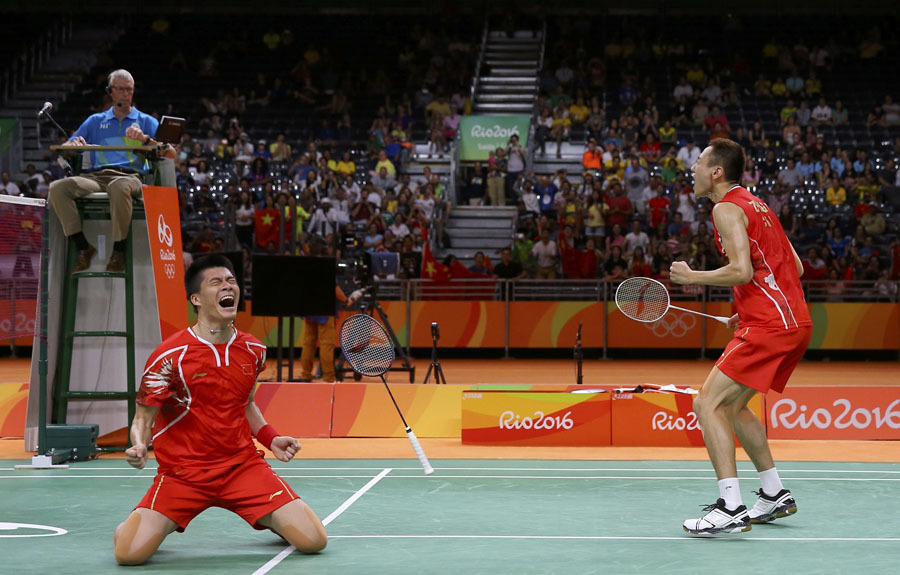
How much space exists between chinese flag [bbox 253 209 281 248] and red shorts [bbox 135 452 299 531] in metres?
14.9

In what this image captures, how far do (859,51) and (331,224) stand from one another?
15.9 metres

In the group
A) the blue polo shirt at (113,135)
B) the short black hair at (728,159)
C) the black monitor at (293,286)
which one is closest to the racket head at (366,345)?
the blue polo shirt at (113,135)

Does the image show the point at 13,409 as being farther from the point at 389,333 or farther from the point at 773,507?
the point at 773,507

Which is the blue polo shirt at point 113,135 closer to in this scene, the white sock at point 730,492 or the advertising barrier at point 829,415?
the white sock at point 730,492

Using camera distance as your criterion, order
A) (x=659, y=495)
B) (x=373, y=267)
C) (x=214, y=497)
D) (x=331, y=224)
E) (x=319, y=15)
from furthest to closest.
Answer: (x=319, y=15) < (x=331, y=224) < (x=373, y=267) < (x=659, y=495) < (x=214, y=497)

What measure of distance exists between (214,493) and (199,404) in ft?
1.54

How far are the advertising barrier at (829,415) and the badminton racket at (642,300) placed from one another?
10.6 ft

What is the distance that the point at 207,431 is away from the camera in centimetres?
609

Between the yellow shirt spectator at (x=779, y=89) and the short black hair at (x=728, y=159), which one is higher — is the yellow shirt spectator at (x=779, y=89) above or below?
above

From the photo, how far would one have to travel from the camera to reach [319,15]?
33.1 meters

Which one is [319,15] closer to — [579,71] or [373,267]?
[579,71]

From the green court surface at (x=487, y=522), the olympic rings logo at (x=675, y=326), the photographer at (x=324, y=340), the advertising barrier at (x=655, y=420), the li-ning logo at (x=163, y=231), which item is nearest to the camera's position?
the green court surface at (x=487, y=522)

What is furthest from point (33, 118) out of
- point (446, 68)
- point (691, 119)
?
point (691, 119)

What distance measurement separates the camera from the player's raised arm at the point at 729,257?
6.46 m
